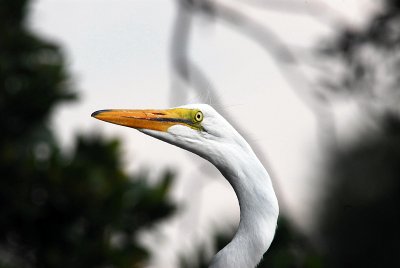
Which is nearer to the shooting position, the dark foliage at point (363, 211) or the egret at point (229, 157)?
the egret at point (229, 157)

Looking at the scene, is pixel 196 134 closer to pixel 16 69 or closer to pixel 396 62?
pixel 396 62

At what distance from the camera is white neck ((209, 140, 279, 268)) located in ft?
8.79

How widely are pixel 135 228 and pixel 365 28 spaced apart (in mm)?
2530

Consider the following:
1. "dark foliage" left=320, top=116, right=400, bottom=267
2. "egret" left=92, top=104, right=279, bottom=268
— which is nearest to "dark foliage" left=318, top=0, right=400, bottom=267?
"dark foliage" left=320, top=116, right=400, bottom=267

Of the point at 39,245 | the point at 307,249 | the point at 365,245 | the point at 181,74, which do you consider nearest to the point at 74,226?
the point at 39,245

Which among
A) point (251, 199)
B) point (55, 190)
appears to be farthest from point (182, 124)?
point (55, 190)

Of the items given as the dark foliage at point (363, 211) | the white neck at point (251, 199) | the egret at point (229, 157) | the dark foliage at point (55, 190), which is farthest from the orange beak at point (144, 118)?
the dark foliage at point (363, 211)

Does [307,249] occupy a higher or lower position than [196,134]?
lower

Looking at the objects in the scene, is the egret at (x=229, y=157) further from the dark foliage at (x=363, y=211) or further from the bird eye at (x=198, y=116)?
the dark foliage at (x=363, y=211)

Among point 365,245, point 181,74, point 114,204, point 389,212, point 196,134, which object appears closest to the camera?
point 196,134

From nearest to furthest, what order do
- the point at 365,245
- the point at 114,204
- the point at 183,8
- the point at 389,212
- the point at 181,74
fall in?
the point at 181,74 → the point at 183,8 → the point at 114,204 → the point at 389,212 → the point at 365,245

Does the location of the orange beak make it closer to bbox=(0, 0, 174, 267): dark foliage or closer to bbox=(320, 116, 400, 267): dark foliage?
bbox=(0, 0, 174, 267): dark foliage

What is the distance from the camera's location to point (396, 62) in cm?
539

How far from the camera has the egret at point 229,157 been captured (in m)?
2.68
